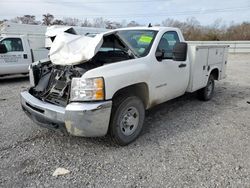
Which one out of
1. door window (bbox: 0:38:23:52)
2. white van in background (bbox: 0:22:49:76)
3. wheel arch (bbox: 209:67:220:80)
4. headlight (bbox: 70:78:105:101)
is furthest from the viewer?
door window (bbox: 0:38:23:52)

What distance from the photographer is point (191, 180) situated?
2.88m

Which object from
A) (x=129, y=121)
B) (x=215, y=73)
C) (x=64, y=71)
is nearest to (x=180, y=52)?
(x=129, y=121)

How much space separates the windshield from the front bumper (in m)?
1.29

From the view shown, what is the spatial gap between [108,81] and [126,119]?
805 mm

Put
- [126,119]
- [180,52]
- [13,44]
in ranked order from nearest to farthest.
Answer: [126,119]
[180,52]
[13,44]

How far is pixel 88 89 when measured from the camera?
10.2ft

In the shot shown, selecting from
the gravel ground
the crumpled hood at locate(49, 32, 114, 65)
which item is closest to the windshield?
the crumpled hood at locate(49, 32, 114, 65)

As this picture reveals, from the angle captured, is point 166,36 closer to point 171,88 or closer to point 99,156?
point 171,88

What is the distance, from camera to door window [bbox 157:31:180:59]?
4.39 meters

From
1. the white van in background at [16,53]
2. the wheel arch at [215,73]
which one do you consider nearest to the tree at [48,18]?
the white van in background at [16,53]

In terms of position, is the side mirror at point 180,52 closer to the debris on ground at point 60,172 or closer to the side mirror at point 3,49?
the debris on ground at point 60,172

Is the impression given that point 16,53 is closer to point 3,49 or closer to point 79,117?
point 3,49

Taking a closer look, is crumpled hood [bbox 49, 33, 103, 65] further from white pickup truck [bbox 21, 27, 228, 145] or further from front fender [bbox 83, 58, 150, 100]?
front fender [bbox 83, 58, 150, 100]

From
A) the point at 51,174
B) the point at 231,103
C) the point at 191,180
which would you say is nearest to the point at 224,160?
the point at 191,180
